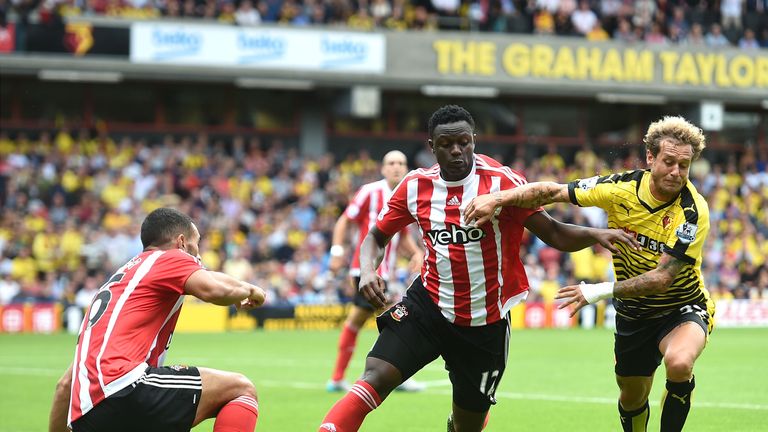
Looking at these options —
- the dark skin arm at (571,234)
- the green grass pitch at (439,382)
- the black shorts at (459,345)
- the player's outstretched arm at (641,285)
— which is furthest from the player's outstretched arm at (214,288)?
the green grass pitch at (439,382)

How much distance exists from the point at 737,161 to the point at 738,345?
1625 cm

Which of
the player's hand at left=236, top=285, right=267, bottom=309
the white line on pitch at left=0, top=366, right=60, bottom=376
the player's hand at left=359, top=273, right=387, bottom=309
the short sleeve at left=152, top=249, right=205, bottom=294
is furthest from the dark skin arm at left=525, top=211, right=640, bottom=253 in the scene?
the white line on pitch at left=0, top=366, right=60, bottom=376

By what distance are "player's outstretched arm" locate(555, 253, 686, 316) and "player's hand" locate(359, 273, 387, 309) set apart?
114 centimetres

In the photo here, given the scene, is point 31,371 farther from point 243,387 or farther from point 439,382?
point 243,387

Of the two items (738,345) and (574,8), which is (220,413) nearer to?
(738,345)

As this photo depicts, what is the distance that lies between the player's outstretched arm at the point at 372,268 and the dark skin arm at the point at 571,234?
100cm

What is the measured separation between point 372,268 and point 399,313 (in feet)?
1.11

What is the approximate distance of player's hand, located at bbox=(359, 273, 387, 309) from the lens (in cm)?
684

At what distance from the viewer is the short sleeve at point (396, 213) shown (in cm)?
715

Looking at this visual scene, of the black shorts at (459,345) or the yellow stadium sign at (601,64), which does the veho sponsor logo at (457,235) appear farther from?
the yellow stadium sign at (601,64)

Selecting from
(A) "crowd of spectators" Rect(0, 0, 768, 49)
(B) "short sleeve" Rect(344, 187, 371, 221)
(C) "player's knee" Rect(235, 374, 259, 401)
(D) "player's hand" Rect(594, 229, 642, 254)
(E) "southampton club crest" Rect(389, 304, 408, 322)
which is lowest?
(C) "player's knee" Rect(235, 374, 259, 401)

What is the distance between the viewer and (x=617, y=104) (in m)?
33.7

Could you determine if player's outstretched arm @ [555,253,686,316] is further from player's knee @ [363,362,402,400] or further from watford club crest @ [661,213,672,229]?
player's knee @ [363,362,402,400]

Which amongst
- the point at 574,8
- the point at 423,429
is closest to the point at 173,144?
the point at 574,8
